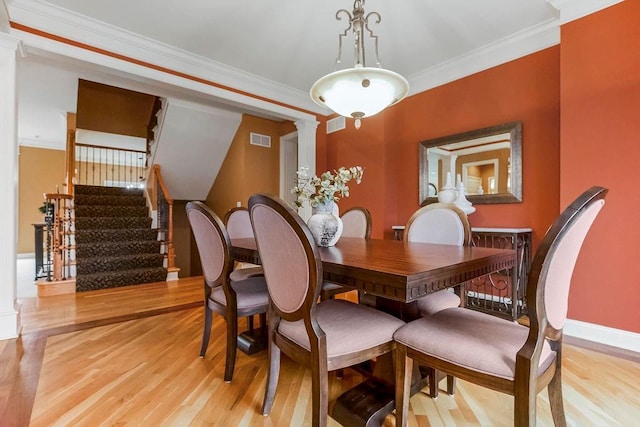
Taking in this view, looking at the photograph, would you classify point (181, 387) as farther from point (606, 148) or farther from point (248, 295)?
point (606, 148)

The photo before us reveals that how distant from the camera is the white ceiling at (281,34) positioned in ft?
8.03

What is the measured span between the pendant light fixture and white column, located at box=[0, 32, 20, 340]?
236 centimetres

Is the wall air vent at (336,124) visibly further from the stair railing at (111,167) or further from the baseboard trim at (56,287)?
the stair railing at (111,167)

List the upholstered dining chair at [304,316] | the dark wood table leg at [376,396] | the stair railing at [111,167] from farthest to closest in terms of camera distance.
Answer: the stair railing at [111,167], the dark wood table leg at [376,396], the upholstered dining chair at [304,316]

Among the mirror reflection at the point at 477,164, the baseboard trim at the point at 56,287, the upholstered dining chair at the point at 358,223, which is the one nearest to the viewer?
the upholstered dining chair at the point at 358,223

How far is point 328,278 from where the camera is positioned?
1.25m

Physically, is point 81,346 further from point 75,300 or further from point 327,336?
point 327,336

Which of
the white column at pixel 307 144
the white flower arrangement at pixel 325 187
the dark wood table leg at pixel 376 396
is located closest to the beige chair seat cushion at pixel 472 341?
the dark wood table leg at pixel 376 396

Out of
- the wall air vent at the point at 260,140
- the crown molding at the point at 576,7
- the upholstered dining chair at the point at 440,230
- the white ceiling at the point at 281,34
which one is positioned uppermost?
the white ceiling at the point at 281,34

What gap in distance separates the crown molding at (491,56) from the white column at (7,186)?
12.3ft

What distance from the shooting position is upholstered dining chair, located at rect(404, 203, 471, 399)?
162 cm

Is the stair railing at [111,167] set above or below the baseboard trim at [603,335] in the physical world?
above

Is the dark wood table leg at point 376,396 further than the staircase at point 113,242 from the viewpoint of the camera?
No

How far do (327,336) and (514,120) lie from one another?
9.29ft
